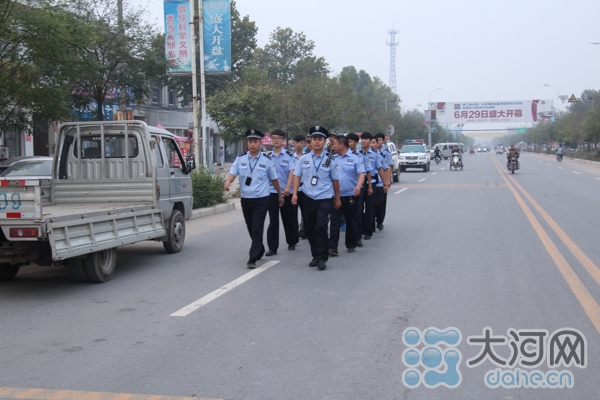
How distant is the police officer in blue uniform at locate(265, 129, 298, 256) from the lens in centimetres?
930

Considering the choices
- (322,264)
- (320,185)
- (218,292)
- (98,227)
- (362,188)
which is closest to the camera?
(218,292)

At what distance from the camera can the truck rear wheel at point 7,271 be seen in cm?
800

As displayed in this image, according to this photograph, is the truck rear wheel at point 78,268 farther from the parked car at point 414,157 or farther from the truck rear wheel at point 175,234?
the parked car at point 414,157

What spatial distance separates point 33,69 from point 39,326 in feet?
26.3

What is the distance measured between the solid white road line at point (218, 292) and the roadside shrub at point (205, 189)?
26.0 feet

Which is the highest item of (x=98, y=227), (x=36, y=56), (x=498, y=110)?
(x=498, y=110)

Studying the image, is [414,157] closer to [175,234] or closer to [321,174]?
[175,234]

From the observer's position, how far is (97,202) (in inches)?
360

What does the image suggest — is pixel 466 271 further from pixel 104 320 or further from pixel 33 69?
pixel 33 69

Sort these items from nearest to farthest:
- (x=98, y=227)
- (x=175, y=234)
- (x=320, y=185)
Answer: (x=98, y=227) < (x=320, y=185) < (x=175, y=234)

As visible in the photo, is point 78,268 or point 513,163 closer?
point 78,268

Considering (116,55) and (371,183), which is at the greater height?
(116,55)

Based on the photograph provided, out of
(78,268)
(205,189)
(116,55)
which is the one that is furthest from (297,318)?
(116,55)

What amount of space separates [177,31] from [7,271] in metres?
12.7
